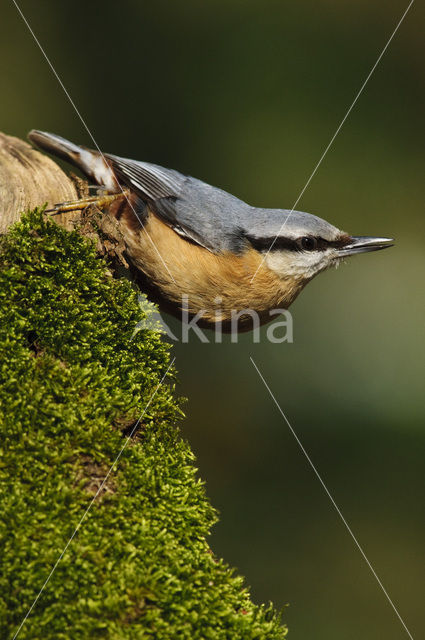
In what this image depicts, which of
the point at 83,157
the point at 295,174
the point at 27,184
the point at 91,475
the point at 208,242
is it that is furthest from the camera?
the point at 295,174

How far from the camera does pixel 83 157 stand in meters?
2.64

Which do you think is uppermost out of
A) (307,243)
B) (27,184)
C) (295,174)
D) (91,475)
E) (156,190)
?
(295,174)

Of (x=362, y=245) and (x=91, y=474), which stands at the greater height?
(x=362, y=245)

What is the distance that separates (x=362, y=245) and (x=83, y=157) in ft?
4.40

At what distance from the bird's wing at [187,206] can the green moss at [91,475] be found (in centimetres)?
84

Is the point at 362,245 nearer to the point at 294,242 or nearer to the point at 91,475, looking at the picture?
the point at 294,242

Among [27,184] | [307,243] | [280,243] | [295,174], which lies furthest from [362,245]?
[295,174]

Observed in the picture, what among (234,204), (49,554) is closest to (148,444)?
(49,554)

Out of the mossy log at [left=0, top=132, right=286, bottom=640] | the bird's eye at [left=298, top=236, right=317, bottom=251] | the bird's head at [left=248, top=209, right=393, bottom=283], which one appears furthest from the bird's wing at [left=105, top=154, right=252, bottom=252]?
the mossy log at [left=0, top=132, right=286, bottom=640]

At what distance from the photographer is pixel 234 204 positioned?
262cm

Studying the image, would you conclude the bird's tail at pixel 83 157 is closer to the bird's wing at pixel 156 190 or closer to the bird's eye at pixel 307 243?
the bird's wing at pixel 156 190

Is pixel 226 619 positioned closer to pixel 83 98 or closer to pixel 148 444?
pixel 148 444

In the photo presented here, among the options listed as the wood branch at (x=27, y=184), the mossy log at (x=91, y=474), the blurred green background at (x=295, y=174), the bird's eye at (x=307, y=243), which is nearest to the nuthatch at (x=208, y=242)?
the bird's eye at (x=307, y=243)

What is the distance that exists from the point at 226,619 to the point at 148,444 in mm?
446
